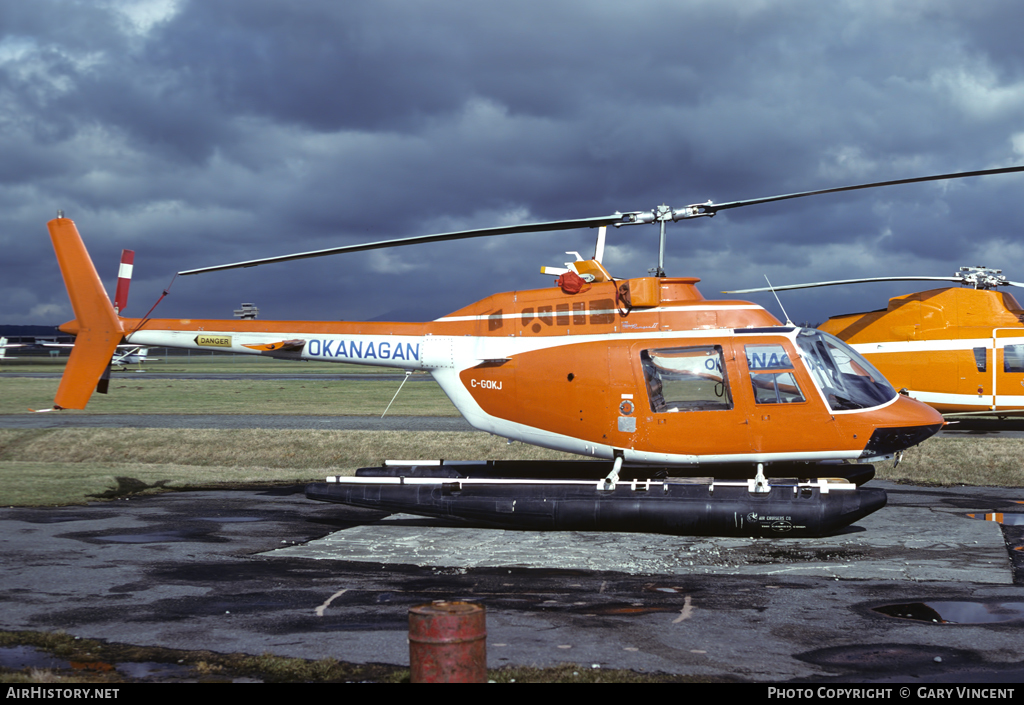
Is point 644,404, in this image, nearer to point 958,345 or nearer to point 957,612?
point 957,612

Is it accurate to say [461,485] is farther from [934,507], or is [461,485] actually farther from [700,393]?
[934,507]

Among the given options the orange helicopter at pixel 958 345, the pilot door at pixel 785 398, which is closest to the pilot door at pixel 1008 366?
the orange helicopter at pixel 958 345

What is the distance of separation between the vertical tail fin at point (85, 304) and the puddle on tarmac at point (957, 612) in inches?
486

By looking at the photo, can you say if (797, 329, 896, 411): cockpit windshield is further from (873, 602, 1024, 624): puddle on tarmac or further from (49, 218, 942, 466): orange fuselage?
(873, 602, 1024, 624): puddle on tarmac

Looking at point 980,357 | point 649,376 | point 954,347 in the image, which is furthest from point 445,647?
point 980,357

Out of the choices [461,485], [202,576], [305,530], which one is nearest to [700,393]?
[461,485]

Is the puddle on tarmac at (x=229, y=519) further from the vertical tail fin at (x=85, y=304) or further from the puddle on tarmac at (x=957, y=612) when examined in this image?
the puddle on tarmac at (x=957, y=612)

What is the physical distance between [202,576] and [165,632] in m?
2.14

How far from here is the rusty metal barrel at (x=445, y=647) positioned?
15.4 feet

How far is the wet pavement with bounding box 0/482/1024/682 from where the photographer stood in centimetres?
645

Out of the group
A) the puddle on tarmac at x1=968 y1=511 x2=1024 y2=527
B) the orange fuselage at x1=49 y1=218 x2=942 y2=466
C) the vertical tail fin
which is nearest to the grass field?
the vertical tail fin

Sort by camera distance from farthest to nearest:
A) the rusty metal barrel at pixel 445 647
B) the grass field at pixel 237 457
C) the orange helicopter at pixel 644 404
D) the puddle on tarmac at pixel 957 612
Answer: the grass field at pixel 237 457 < the orange helicopter at pixel 644 404 < the puddle on tarmac at pixel 957 612 < the rusty metal barrel at pixel 445 647

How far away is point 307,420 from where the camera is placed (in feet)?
88.9

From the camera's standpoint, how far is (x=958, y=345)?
1953cm
